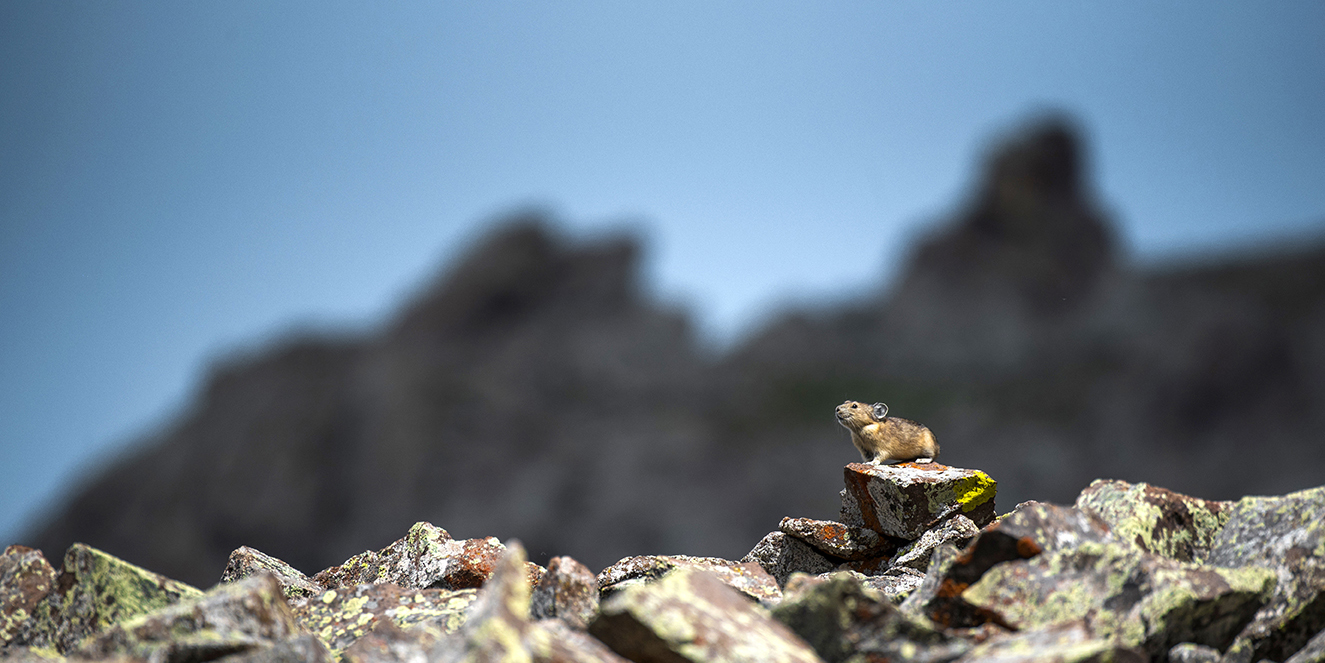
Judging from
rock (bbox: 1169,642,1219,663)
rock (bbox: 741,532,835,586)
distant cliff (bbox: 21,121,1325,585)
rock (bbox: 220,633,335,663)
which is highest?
distant cliff (bbox: 21,121,1325,585)

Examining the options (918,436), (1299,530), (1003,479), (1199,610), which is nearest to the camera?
(1199,610)

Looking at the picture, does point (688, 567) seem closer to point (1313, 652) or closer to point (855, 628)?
point (855, 628)

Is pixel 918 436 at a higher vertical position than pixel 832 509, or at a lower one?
lower

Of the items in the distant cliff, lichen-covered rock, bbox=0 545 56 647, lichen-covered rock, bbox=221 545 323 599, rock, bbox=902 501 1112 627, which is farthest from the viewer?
the distant cliff

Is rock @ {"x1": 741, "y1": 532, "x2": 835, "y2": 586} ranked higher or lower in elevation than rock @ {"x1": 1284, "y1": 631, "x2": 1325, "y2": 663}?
higher

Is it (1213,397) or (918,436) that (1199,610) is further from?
(1213,397)

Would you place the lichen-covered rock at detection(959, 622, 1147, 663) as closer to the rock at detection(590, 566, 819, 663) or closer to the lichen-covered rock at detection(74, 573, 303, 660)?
the rock at detection(590, 566, 819, 663)

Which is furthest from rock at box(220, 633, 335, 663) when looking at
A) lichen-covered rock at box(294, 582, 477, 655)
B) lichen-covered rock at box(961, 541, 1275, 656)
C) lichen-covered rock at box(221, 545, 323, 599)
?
lichen-covered rock at box(961, 541, 1275, 656)

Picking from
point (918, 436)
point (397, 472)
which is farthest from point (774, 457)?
point (918, 436)
